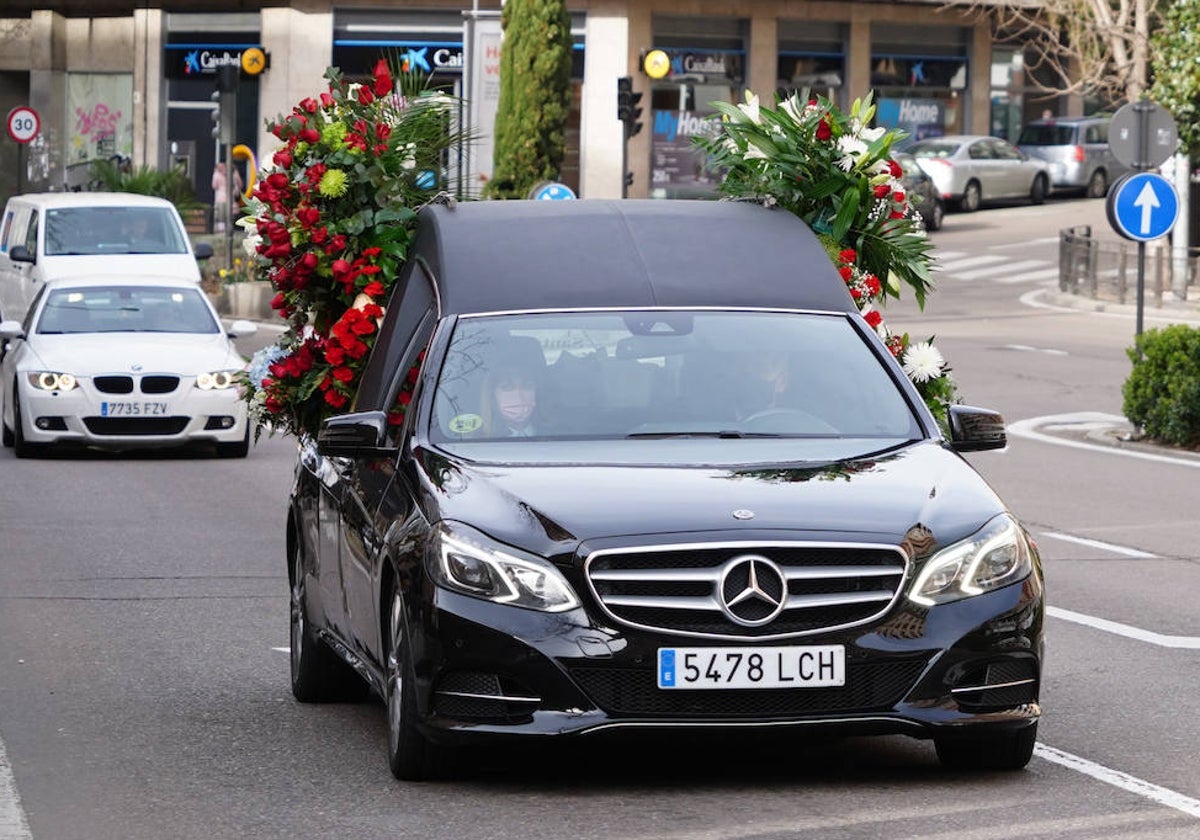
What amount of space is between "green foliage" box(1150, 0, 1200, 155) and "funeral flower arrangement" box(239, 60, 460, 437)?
27138 millimetres

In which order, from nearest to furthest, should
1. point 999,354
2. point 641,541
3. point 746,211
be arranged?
Answer: point 641,541
point 746,211
point 999,354

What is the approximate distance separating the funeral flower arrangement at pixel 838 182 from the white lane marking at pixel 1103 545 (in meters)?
4.53

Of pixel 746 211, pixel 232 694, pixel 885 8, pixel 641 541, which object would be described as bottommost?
pixel 232 694

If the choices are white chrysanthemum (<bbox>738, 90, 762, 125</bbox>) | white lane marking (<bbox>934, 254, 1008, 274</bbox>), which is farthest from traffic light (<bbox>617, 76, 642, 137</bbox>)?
white chrysanthemum (<bbox>738, 90, 762, 125</bbox>)

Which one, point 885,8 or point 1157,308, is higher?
Answer: point 885,8

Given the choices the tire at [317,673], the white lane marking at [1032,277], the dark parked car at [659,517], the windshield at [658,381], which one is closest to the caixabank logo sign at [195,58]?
the white lane marking at [1032,277]

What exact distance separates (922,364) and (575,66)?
156ft

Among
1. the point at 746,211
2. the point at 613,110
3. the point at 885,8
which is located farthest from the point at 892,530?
the point at 885,8

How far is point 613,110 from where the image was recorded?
183ft

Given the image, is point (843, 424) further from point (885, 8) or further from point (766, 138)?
point (885, 8)

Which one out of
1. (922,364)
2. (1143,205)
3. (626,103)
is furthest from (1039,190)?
(922,364)

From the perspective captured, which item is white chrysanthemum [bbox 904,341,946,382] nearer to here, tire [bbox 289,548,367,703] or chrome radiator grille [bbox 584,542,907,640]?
tire [bbox 289,548,367,703]

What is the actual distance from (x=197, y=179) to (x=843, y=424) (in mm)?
50383

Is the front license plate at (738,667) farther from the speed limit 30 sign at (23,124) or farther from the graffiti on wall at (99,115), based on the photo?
the graffiti on wall at (99,115)
